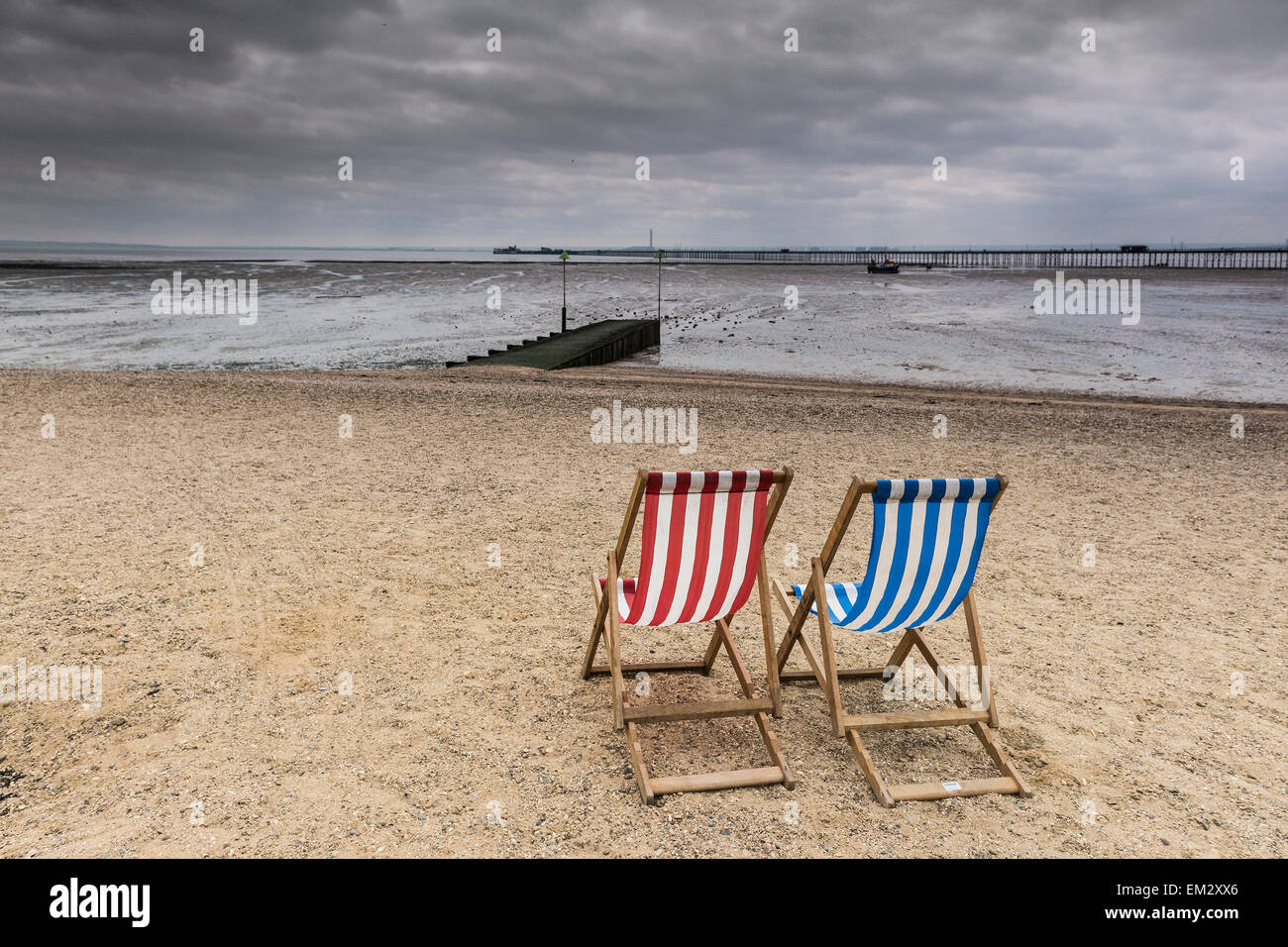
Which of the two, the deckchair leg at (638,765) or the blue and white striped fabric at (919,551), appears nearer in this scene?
the deckchair leg at (638,765)

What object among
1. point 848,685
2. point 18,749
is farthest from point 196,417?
point 848,685

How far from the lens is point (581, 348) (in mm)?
22328

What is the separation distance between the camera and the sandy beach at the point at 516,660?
3041mm

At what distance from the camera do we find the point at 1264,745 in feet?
11.7

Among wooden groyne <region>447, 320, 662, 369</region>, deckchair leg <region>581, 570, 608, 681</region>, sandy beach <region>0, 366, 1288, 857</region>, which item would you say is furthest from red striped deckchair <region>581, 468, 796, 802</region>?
wooden groyne <region>447, 320, 662, 369</region>

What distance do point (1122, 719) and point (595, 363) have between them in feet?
62.2

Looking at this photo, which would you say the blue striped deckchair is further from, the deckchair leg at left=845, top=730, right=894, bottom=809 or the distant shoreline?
the distant shoreline

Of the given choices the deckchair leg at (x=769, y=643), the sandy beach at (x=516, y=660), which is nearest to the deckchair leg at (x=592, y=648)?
the sandy beach at (x=516, y=660)

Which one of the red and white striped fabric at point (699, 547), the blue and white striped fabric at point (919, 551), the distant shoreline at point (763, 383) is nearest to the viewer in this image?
the blue and white striped fabric at point (919, 551)

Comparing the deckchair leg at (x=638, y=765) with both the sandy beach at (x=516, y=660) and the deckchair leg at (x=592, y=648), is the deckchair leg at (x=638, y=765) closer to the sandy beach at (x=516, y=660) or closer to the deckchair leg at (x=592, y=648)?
the sandy beach at (x=516, y=660)

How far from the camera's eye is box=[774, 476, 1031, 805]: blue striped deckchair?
10.7 feet

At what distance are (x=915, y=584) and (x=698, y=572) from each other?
0.90 m

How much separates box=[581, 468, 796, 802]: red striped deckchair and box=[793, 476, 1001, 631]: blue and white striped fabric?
0.41 m
